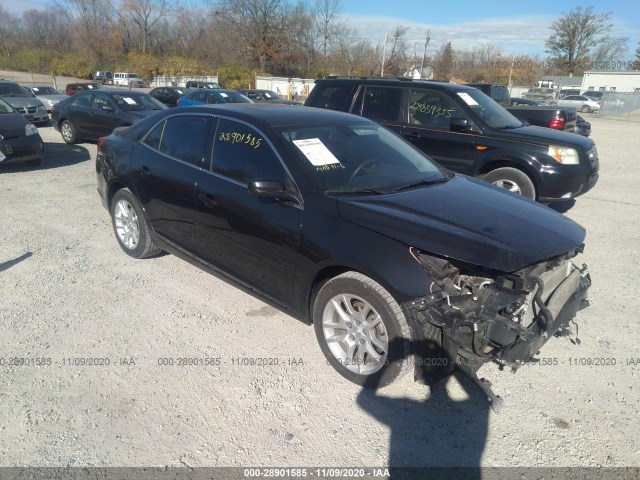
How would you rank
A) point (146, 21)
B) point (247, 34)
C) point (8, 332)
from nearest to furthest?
point (8, 332) < point (247, 34) < point (146, 21)

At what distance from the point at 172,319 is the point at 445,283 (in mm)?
2268

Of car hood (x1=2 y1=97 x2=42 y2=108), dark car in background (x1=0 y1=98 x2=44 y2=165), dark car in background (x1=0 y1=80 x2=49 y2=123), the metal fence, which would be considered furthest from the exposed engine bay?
the metal fence

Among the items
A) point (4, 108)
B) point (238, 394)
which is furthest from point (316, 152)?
point (4, 108)

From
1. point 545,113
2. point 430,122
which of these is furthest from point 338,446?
point 545,113

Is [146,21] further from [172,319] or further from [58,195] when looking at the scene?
[172,319]

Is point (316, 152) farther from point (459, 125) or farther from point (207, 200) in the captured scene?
point (459, 125)

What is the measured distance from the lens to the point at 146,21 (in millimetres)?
62781

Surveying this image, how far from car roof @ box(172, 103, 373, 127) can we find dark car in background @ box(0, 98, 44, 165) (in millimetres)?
5915

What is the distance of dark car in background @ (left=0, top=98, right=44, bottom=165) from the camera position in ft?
26.7

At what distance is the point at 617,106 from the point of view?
111ft

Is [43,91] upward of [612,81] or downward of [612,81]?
downward

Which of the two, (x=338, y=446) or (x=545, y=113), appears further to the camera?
(x=545, y=113)

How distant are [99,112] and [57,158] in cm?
153

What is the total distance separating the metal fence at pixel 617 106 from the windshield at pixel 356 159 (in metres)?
36.2
